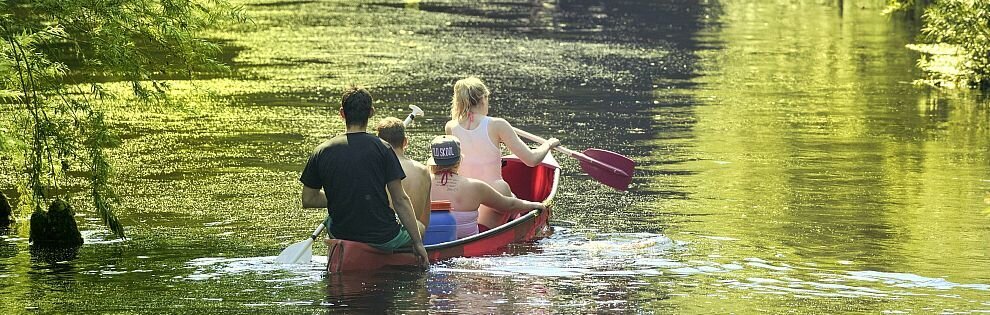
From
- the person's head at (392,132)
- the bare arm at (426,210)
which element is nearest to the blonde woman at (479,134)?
the bare arm at (426,210)

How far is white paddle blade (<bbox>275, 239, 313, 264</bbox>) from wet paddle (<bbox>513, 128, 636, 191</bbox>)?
419 cm

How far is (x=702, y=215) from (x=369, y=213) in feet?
16.3

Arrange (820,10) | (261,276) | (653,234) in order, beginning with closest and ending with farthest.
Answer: (261,276) → (653,234) → (820,10)

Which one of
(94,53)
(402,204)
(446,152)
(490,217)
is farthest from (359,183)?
(490,217)

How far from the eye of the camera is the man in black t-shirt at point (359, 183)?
11.0 m

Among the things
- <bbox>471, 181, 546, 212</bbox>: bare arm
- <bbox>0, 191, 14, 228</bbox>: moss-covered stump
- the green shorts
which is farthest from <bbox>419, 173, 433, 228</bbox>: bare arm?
<bbox>0, 191, 14, 228</bbox>: moss-covered stump

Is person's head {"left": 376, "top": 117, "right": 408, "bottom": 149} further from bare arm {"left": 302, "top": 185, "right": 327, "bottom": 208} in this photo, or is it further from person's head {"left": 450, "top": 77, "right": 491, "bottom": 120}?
person's head {"left": 450, "top": 77, "right": 491, "bottom": 120}

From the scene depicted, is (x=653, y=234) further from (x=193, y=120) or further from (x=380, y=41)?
(x=380, y=41)

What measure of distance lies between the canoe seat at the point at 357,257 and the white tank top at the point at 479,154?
2.01 metres

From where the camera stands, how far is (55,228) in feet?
43.1

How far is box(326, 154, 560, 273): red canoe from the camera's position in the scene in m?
11.5

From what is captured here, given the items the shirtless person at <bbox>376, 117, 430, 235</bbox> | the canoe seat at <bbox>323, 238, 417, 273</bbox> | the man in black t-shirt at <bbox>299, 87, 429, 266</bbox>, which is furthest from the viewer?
the shirtless person at <bbox>376, 117, 430, 235</bbox>

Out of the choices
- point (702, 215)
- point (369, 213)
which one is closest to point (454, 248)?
point (369, 213)

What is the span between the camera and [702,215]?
50.8 ft
